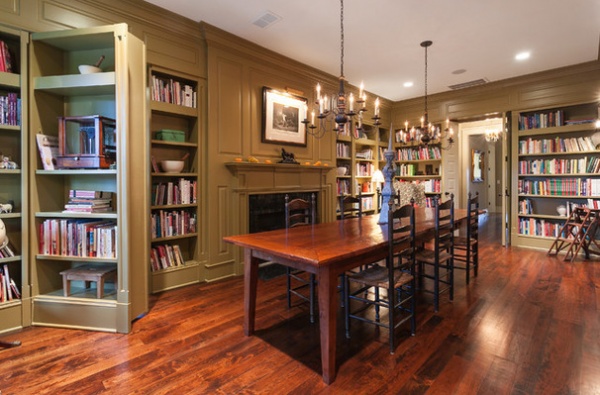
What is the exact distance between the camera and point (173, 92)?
3338mm

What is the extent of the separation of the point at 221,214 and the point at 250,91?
164cm

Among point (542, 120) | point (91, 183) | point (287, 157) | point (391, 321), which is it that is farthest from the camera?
point (542, 120)

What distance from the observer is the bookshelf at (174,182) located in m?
3.22

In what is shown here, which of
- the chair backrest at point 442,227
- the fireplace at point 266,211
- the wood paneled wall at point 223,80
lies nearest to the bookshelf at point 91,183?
the wood paneled wall at point 223,80

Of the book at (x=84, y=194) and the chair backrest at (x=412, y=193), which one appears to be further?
the chair backrest at (x=412, y=193)

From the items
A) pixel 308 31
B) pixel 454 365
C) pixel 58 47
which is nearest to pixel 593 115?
pixel 308 31

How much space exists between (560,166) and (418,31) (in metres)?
3.47

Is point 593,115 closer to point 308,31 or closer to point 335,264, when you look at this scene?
point 308,31

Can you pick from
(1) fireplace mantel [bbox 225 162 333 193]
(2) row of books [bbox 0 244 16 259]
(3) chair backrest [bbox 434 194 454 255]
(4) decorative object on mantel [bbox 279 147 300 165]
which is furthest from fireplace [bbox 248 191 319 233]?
(2) row of books [bbox 0 244 16 259]

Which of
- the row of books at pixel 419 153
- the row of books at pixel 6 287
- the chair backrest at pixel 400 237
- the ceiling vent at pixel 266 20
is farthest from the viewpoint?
the row of books at pixel 419 153

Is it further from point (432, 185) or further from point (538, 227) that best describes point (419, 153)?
point (538, 227)

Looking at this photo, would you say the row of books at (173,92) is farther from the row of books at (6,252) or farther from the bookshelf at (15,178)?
the row of books at (6,252)

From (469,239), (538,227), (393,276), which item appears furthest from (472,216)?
(538,227)

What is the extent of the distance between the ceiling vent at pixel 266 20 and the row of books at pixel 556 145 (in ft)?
15.2
